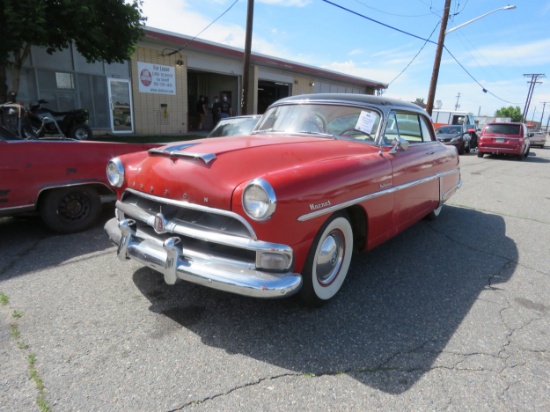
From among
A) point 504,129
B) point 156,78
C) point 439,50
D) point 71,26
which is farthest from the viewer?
point 439,50

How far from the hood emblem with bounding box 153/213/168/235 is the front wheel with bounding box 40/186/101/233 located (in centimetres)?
210

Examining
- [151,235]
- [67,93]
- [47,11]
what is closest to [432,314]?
[151,235]

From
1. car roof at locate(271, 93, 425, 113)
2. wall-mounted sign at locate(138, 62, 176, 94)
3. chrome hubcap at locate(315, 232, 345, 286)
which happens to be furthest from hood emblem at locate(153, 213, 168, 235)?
wall-mounted sign at locate(138, 62, 176, 94)

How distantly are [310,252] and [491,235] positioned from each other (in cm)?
343

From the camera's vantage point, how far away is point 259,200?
2223mm

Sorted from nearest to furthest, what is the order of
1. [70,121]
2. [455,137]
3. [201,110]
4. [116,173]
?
[116,173] < [70,121] < [455,137] < [201,110]

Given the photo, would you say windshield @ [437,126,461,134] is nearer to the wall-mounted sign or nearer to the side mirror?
the wall-mounted sign

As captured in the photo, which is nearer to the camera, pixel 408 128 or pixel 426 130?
pixel 408 128

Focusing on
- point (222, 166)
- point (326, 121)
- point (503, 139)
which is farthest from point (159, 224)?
point (503, 139)

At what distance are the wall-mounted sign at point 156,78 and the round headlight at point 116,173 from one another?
13.0 metres

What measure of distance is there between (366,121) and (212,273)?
224 cm

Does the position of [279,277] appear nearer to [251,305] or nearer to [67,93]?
[251,305]

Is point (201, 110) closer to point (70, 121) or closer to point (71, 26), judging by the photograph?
point (70, 121)

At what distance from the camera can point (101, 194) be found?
15.1 feet
